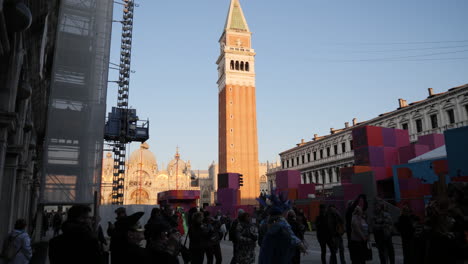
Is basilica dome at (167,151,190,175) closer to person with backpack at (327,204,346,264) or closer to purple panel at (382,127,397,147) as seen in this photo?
purple panel at (382,127,397,147)

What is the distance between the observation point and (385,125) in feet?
125

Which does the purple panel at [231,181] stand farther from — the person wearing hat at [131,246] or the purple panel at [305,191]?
the person wearing hat at [131,246]

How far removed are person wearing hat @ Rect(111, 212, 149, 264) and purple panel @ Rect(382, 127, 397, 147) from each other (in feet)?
75.5

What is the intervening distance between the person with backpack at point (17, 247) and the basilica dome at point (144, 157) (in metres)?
55.1

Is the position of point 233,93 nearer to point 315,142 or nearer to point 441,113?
point 315,142

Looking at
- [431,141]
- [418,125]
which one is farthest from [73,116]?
[418,125]

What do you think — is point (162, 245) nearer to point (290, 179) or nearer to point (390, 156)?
point (390, 156)

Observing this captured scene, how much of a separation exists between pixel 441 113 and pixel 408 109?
12.7ft

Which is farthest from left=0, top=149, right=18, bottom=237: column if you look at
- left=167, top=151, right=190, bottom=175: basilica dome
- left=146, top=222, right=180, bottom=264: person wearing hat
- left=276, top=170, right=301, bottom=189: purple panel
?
left=167, top=151, right=190, bottom=175: basilica dome

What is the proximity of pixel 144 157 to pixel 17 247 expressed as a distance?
61023 millimetres

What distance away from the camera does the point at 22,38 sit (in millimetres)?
6430

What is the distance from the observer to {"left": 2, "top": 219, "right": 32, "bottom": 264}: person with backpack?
5.71 metres

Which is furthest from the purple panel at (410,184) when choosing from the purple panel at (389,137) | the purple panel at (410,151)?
the purple panel at (389,137)

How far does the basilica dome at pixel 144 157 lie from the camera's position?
61.5 metres
